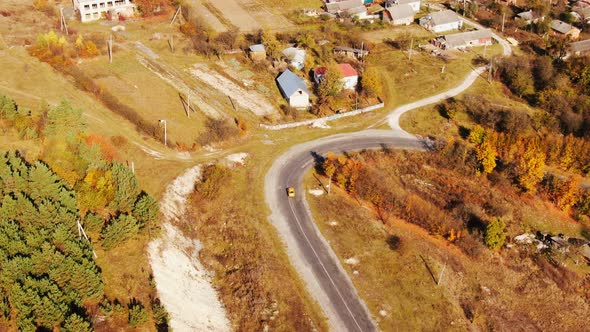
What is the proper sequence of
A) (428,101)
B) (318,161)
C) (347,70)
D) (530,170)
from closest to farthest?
(530,170)
(318,161)
(428,101)
(347,70)

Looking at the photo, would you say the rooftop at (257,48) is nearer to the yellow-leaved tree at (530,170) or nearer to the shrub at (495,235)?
the yellow-leaved tree at (530,170)

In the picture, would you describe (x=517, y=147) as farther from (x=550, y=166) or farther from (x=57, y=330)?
(x=57, y=330)

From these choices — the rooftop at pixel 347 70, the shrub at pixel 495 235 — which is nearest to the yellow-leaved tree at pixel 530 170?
the shrub at pixel 495 235

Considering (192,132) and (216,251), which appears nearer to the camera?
(216,251)

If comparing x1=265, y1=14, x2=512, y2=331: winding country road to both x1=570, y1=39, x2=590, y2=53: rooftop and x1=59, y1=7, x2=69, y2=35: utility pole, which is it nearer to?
x1=570, y1=39, x2=590, y2=53: rooftop

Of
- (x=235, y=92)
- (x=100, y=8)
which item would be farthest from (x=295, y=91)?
(x=100, y=8)

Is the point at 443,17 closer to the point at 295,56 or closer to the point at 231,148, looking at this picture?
the point at 295,56

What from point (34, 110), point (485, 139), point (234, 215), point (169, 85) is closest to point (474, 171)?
point (485, 139)
